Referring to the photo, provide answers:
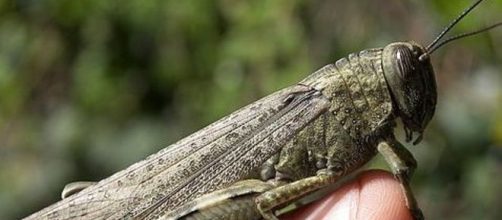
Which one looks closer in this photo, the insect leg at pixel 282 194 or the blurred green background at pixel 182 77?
the insect leg at pixel 282 194

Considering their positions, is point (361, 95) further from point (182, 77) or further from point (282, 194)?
point (182, 77)

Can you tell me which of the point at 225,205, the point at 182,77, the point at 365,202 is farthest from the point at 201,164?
the point at 182,77

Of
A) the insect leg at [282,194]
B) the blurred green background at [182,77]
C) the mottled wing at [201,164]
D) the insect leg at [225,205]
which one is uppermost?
the blurred green background at [182,77]

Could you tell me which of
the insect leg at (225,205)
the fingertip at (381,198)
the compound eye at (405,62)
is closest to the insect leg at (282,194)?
the insect leg at (225,205)

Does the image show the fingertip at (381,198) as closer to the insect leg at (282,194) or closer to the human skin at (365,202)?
the human skin at (365,202)

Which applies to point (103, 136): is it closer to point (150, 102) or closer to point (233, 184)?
point (150, 102)

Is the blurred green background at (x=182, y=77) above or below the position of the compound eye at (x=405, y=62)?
above
